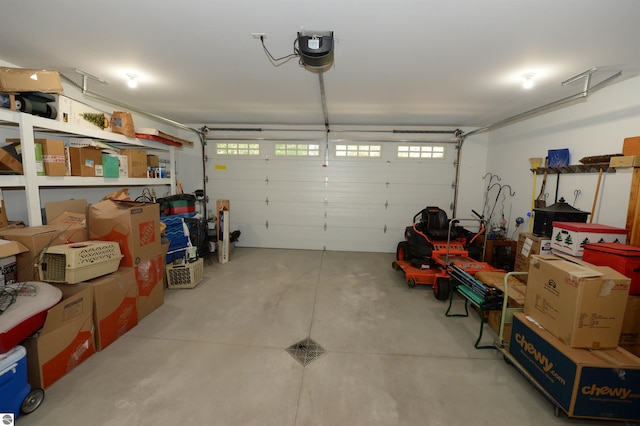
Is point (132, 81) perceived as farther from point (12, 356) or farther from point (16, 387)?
point (16, 387)

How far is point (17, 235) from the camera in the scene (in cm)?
204

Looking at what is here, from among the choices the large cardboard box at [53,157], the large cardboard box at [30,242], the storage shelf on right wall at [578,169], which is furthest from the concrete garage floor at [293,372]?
the storage shelf on right wall at [578,169]

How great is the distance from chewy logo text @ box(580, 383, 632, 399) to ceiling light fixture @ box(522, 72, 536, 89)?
2.88 meters

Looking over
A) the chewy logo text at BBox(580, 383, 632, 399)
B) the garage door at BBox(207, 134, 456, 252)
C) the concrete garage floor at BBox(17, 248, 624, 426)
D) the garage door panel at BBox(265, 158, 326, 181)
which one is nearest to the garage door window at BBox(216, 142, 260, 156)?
the garage door at BBox(207, 134, 456, 252)

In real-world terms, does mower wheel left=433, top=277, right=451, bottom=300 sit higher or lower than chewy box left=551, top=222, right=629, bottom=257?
lower

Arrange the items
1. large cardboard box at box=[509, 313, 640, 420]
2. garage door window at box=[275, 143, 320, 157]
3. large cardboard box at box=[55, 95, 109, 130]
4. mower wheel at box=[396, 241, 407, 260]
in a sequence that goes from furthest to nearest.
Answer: garage door window at box=[275, 143, 320, 157] < mower wheel at box=[396, 241, 407, 260] < large cardboard box at box=[55, 95, 109, 130] < large cardboard box at box=[509, 313, 640, 420]

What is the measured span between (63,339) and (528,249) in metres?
4.61

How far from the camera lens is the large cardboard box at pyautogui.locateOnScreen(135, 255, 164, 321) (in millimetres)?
2674

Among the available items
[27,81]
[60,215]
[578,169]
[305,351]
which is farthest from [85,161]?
[578,169]

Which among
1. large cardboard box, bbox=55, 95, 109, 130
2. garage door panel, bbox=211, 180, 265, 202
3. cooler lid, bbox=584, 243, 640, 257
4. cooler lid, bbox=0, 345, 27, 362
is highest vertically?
large cardboard box, bbox=55, 95, 109, 130

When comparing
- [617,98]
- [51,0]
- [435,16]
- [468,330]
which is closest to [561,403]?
[468,330]

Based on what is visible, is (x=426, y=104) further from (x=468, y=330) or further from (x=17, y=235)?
(x=17, y=235)

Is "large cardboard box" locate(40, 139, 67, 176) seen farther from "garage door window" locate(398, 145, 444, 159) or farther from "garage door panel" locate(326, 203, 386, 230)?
"garage door window" locate(398, 145, 444, 159)

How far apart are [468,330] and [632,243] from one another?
5.68 ft
